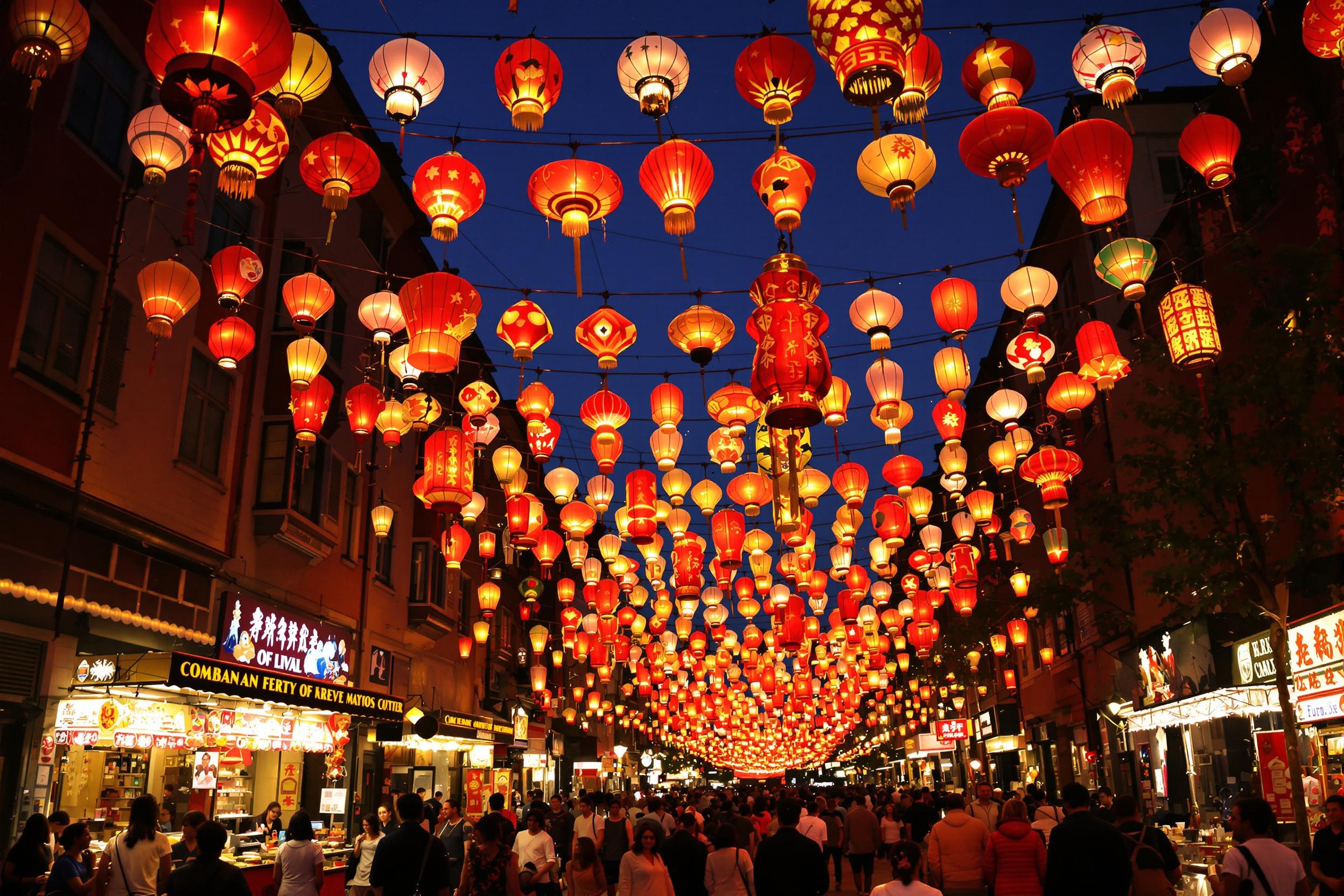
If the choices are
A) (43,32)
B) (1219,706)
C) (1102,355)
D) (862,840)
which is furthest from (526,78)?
(1219,706)

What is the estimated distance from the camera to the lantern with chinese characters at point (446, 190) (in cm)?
1027

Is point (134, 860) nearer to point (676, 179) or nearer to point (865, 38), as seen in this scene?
point (676, 179)

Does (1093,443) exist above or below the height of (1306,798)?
above

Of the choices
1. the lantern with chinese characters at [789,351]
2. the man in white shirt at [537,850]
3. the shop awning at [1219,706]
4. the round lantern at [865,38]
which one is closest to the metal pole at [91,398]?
the man in white shirt at [537,850]

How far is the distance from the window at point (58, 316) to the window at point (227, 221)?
10.7 ft

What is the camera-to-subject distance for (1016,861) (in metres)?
7.97

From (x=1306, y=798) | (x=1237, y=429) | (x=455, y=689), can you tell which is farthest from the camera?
(x=455, y=689)

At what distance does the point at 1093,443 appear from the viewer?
87.0ft

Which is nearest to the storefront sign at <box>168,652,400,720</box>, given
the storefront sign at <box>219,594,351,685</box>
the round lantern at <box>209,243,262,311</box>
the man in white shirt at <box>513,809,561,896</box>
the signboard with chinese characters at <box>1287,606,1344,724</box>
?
the storefront sign at <box>219,594,351,685</box>

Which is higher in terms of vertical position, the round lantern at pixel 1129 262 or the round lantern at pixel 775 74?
the round lantern at pixel 775 74

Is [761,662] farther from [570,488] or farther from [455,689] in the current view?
[570,488]

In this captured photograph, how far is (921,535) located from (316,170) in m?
15.6

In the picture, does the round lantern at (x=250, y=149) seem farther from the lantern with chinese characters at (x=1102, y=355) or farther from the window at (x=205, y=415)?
the lantern with chinese characters at (x=1102, y=355)

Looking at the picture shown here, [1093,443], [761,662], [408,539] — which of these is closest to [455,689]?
[408,539]
